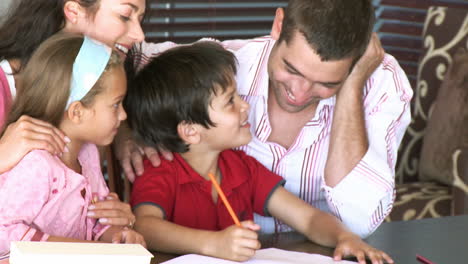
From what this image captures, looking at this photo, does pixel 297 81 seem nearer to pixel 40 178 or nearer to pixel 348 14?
pixel 348 14

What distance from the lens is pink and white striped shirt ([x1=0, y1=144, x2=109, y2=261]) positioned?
4.12 feet

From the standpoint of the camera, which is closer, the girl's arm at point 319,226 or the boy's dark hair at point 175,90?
the girl's arm at point 319,226

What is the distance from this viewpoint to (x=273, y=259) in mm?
1307

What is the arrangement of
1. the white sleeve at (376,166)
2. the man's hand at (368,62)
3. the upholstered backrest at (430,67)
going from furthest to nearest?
1. the upholstered backrest at (430,67)
2. the man's hand at (368,62)
3. the white sleeve at (376,166)

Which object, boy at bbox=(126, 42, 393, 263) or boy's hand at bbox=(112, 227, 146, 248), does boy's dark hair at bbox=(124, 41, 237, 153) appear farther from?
→ boy's hand at bbox=(112, 227, 146, 248)

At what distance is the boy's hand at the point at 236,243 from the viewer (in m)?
1.27

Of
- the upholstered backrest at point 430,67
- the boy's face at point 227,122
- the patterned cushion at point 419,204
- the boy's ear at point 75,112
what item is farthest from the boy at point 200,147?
the upholstered backrest at point 430,67

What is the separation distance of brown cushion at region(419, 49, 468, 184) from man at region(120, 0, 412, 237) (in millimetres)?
1118

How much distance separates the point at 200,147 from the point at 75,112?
0.33 meters

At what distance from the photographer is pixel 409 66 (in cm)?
→ 339

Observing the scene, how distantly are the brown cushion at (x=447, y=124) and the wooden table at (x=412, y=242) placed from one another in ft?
4.36

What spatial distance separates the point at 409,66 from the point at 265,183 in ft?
6.21

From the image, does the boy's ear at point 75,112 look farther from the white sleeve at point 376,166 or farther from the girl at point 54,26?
the white sleeve at point 376,166

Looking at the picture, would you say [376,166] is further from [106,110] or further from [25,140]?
[25,140]
